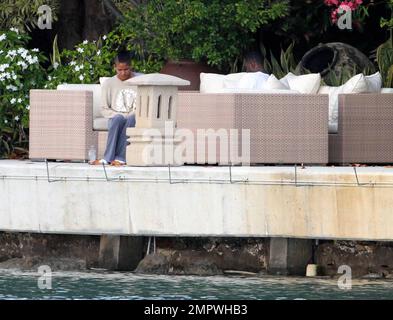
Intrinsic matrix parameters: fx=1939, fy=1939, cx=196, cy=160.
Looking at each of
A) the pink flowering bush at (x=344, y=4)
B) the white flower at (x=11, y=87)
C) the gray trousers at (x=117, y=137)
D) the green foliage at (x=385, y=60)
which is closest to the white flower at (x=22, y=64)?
the white flower at (x=11, y=87)

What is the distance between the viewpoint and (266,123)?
16.6m

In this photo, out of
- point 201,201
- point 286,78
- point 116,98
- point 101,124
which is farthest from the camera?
point 286,78

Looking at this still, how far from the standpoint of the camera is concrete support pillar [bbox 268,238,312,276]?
15.7m

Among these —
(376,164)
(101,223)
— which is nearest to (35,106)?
(101,223)

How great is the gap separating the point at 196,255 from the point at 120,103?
2114 millimetres

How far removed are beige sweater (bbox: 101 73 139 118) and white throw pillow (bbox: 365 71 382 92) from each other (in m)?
2.14

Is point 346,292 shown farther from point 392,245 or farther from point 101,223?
point 101,223

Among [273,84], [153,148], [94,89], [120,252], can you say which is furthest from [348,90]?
[120,252]

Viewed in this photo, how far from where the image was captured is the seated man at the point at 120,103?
17.0 metres

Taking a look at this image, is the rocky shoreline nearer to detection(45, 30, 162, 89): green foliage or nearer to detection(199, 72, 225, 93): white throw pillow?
detection(199, 72, 225, 93): white throw pillow

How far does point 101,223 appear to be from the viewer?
52.4 ft

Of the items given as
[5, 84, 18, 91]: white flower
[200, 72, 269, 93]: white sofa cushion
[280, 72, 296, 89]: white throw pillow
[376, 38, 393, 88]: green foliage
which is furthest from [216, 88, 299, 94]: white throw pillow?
[5, 84, 18, 91]: white flower

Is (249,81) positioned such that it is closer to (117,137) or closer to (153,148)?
(117,137)

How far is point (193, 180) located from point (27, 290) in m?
1.69
